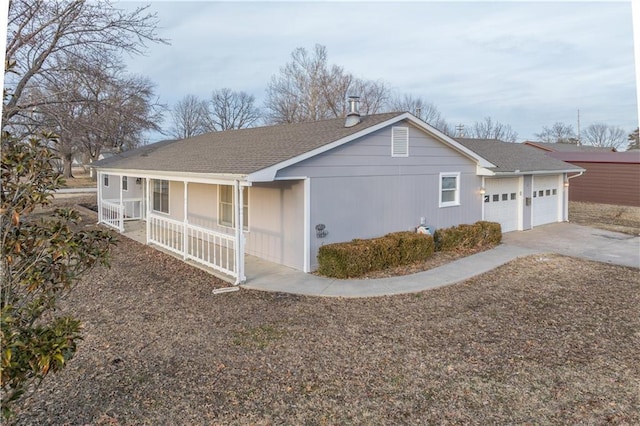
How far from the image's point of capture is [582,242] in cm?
1368

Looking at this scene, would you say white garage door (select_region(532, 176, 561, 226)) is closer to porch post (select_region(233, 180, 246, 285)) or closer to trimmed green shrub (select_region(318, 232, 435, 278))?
trimmed green shrub (select_region(318, 232, 435, 278))

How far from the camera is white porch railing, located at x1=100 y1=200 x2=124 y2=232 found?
14.9m

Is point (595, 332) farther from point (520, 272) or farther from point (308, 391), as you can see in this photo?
point (308, 391)

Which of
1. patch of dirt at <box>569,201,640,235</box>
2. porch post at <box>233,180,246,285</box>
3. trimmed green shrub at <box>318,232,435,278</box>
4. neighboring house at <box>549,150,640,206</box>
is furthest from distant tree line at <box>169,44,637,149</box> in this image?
porch post at <box>233,180,246,285</box>

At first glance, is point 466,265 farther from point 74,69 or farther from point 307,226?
point 74,69

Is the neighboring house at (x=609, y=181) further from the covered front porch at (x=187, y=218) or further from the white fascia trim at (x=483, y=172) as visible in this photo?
the covered front porch at (x=187, y=218)

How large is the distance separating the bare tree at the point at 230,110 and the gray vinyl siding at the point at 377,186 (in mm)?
52089

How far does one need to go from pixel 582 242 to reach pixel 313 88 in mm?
29309

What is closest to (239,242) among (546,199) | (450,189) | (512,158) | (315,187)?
(315,187)

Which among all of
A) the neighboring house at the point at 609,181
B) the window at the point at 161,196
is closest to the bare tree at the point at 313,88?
the neighboring house at the point at 609,181

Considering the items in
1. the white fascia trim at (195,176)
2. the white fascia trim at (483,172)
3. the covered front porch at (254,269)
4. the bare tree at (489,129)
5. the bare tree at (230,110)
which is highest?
the bare tree at (230,110)

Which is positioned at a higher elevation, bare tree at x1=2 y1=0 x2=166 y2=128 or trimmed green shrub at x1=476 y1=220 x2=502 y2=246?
bare tree at x1=2 y1=0 x2=166 y2=128

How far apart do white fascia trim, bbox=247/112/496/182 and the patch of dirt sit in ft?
23.4

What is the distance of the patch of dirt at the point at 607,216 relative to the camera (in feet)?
55.1
